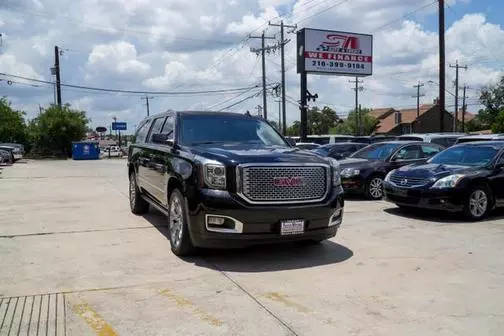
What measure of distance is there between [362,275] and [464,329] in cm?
158

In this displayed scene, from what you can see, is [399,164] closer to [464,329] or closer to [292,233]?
[292,233]

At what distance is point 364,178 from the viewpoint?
12.0m

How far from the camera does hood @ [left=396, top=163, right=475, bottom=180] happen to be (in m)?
9.03

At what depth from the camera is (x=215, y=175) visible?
591 cm

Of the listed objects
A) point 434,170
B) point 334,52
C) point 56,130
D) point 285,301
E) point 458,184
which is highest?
point 334,52

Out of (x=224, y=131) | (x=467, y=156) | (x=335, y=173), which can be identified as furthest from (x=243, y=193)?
(x=467, y=156)

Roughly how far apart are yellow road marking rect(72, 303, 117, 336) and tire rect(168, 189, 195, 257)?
68.1 inches

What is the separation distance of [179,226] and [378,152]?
7.88 metres

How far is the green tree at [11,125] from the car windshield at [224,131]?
47.0 metres

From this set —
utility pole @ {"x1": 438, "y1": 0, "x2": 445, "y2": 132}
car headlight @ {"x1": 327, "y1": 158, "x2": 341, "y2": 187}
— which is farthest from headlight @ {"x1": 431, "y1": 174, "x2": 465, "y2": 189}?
utility pole @ {"x1": 438, "y1": 0, "x2": 445, "y2": 132}

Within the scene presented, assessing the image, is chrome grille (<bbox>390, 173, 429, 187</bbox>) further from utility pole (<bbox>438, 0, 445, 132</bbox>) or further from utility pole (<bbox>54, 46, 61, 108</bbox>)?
utility pole (<bbox>54, 46, 61, 108</bbox>)

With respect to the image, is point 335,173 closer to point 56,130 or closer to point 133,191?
point 133,191

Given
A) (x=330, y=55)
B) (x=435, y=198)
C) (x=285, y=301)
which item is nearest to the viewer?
(x=285, y=301)

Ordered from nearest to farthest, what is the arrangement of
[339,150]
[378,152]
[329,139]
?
1. [378,152]
2. [339,150]
3. [329,139]
